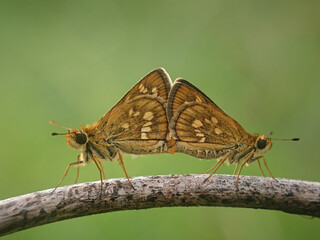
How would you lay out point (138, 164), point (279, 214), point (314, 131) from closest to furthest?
point (279, 214)
point (138, 164)
point (314, 131)

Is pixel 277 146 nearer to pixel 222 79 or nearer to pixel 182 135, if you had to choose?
pixel 222 79

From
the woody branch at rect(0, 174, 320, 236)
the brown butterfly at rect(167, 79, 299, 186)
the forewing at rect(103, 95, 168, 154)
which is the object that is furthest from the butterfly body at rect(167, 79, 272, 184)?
the woody branch at rect(0, 174, 320, 236)

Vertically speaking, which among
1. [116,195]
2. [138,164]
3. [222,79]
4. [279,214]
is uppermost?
[222,79]

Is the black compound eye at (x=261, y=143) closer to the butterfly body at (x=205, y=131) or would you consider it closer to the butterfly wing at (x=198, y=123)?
the butterfly body at (x=205, y=131)

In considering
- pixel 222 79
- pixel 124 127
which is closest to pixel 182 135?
pixel 124 127

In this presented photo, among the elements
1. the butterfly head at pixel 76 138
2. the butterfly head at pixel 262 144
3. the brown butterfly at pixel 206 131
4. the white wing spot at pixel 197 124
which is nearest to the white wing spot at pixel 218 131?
the brown butterfly at pixel 206 131

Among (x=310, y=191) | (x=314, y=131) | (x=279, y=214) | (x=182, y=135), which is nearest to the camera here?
(x=310, y=191)
